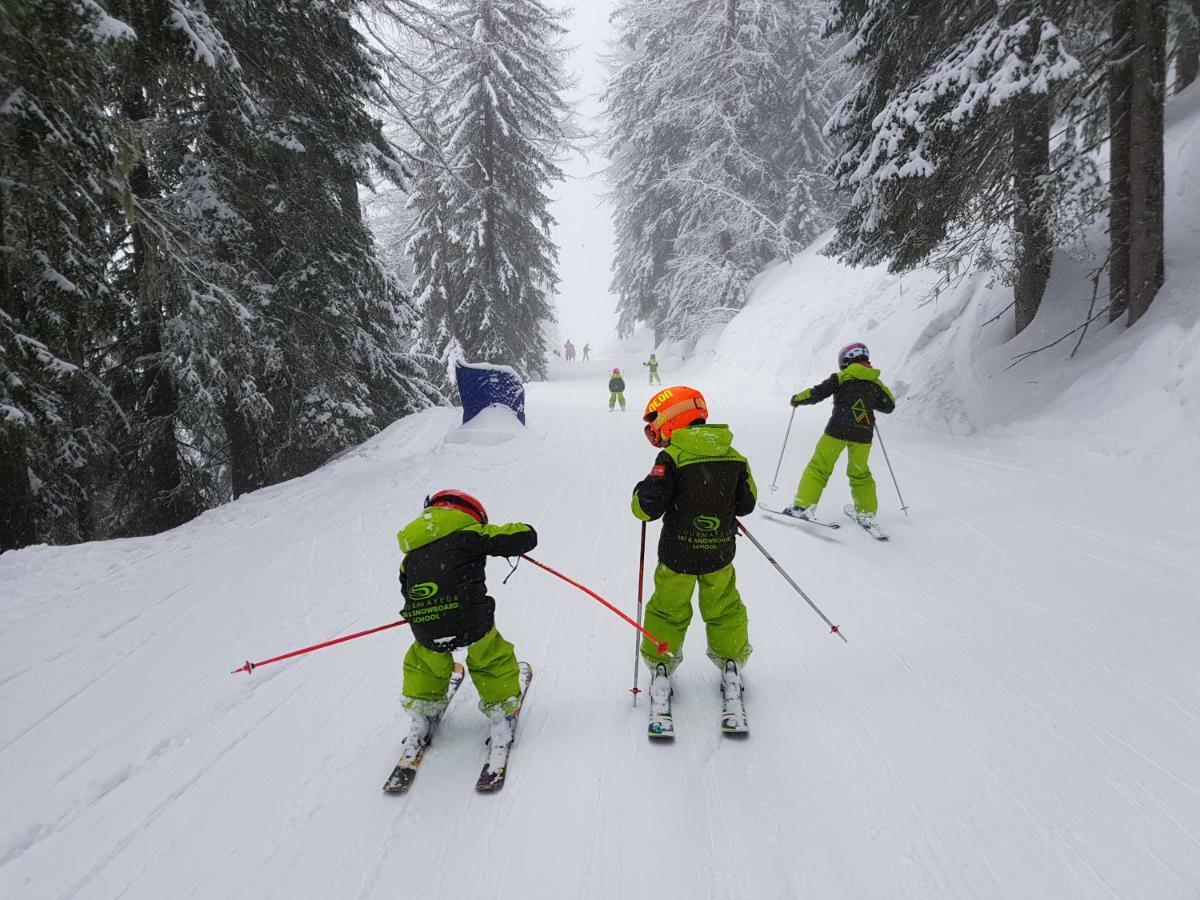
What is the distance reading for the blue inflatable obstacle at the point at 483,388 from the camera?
10.7m

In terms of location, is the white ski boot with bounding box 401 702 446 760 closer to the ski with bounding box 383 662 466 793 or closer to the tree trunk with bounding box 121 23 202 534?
the ski with bounding box 383 662 466 793

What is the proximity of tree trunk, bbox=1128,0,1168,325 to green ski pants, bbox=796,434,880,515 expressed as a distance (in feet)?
16.0

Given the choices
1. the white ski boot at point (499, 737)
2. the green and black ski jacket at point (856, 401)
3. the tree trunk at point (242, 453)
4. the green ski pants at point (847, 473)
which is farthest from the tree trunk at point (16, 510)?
the green and black ski jacket at point (856, 401)

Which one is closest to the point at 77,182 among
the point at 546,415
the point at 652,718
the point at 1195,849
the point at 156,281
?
the point at 156,281

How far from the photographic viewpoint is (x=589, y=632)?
4098 mm

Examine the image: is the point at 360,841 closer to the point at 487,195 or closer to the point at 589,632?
the point at 589,632

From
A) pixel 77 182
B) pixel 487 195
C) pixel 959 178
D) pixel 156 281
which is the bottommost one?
pixel 156 281

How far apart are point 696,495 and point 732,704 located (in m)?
1.13

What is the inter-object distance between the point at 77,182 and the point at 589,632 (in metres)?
4.87

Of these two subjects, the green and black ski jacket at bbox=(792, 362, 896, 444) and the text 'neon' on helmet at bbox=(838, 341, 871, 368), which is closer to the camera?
the green and black ski jacket at bbox=(792, 362, 896, 444)

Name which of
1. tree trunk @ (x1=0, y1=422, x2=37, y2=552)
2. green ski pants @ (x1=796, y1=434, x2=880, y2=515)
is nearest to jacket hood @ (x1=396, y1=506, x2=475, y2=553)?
green ski pants @ (x1=796, y1=434, x2=880, y2=515)

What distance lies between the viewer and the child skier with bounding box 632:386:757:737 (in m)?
3.07

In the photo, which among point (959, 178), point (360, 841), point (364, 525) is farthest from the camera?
point (959, 178)

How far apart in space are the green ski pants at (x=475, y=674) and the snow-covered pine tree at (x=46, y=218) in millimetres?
3839
